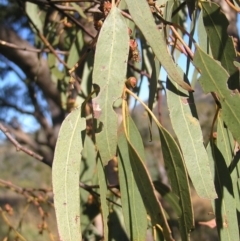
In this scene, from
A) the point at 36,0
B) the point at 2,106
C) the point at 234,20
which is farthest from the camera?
the point at 2,106

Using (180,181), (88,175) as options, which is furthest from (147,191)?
(88,175)

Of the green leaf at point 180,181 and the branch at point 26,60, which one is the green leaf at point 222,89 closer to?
the green leaf at point 180,181

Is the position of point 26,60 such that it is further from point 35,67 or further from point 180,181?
point 180,181

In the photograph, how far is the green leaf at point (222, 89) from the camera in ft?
2.82

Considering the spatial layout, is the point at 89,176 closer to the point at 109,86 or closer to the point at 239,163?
the point at 239,163

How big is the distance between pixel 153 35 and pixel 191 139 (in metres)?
0.20

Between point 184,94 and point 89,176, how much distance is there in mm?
796

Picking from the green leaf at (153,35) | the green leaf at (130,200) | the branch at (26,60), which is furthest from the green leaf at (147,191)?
the branch at (26,60)

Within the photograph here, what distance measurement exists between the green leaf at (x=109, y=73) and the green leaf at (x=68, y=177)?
0.06 meters

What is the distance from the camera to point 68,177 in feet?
2.75

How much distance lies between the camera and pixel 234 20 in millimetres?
2061

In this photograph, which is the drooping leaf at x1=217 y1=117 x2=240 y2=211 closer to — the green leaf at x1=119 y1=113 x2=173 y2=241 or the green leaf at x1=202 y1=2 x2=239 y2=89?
the green leaf at x1=202 y1=2 x2=239 y2=89

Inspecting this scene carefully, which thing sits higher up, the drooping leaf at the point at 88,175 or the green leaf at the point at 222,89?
the green leaf at the point at 222,89

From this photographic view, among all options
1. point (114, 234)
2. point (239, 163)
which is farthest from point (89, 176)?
point (239, 163)
